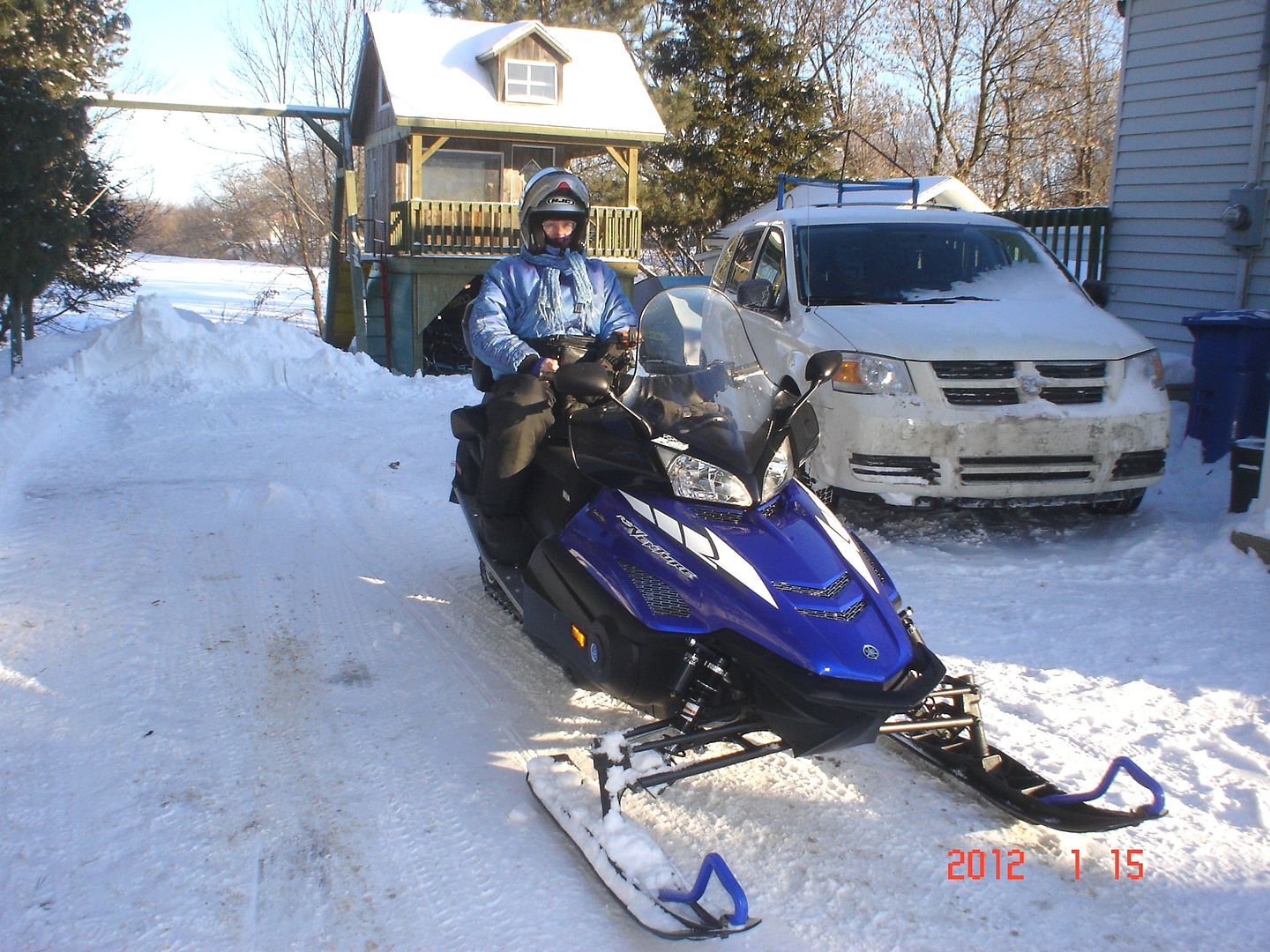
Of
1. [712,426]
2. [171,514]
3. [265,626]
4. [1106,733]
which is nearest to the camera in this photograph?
[712,426]

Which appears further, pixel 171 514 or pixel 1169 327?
pixel 1169 327

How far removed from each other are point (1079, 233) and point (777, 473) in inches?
383

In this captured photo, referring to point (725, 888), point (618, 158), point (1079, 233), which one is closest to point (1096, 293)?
point (725, 888)

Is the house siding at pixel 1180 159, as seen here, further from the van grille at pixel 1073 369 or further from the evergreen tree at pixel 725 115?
the evergreen tree at pixel 725 115

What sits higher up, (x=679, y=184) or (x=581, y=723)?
(x=679, y=184)

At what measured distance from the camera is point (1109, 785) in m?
2.88

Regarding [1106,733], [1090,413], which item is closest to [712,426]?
[1106,733]

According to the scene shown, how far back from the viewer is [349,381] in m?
11.4

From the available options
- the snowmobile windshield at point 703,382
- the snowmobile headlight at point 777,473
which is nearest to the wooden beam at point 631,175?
the snowmobile windshield at point 703,382

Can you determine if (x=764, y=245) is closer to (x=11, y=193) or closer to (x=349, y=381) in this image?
(x=349, y=381)

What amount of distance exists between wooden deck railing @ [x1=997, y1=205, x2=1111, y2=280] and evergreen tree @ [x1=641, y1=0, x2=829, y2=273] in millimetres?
14234

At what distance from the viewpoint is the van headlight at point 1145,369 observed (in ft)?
18.5

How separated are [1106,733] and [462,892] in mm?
2279

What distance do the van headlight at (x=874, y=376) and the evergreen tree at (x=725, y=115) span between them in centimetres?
2071
